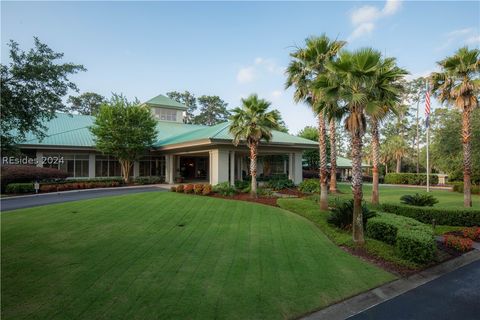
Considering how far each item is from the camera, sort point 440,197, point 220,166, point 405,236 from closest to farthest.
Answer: point 405,236 < point 440,197 < point 220,166

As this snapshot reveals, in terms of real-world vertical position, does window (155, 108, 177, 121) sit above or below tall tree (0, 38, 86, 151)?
above

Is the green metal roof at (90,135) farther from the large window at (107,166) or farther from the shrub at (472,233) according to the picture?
the shrub at (472,233)

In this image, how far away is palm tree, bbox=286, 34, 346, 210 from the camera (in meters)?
14.7

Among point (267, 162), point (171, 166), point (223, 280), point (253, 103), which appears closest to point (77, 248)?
point (223, 280)

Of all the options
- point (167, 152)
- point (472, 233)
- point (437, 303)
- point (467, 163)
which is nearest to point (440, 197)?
point (467, 163)

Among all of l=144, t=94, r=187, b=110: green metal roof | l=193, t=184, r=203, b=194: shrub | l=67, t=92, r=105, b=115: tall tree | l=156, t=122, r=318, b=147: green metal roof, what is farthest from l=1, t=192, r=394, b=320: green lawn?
l=67, t=92, r=105, b=115: tall tree

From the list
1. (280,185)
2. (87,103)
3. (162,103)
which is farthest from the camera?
(87,103)

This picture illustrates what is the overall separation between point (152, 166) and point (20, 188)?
43.7 ft

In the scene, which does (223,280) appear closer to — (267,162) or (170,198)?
(170,198)

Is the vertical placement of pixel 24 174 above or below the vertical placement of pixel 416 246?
above

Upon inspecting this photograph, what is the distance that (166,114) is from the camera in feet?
133

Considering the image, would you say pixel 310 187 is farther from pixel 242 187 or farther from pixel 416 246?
pixel 416 246

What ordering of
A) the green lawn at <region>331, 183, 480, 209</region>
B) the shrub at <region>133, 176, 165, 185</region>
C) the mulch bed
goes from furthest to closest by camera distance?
1. the shrub at <region>133, 176, 165, 185</region>
2. the green lawn at <region>331, 183, 480, 209</region>
3. the mulch bed

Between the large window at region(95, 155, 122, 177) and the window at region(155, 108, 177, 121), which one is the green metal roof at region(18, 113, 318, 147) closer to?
the window at region(155, 108, 177, 121)
